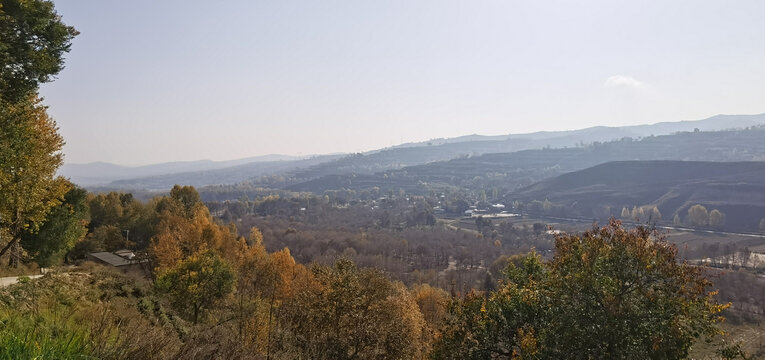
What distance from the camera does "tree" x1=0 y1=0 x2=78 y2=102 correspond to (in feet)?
41.1

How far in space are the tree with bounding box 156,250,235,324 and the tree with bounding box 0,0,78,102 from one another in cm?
1164

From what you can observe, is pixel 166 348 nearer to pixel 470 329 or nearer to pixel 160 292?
pixel 470 329

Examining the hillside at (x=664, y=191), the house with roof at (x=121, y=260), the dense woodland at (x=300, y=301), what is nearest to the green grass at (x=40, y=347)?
the dense woodland at (x=300, y=301)

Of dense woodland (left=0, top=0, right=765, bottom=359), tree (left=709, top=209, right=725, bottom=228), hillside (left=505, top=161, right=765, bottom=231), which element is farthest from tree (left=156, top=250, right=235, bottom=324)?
hillside (left=505, top=161, right=765, bottom=231)

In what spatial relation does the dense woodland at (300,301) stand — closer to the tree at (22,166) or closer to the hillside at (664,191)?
the tree at (22,166)

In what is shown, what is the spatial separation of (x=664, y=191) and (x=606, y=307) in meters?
177

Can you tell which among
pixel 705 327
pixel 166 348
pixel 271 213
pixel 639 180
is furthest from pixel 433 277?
pixel 639 180

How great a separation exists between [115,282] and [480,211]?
15938 cm

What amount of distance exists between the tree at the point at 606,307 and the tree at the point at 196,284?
49.6 ft

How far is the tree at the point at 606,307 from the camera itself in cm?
895

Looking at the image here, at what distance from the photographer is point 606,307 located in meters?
9.38

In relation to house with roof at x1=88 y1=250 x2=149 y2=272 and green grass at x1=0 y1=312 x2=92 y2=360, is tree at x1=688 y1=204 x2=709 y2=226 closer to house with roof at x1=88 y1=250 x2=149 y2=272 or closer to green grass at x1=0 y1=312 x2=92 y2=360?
house with roof at x1=88 y1=250 x2=149 y2=272

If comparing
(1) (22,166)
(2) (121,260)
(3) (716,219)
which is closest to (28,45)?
(1) (22,166)

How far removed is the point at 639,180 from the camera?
176000mm
